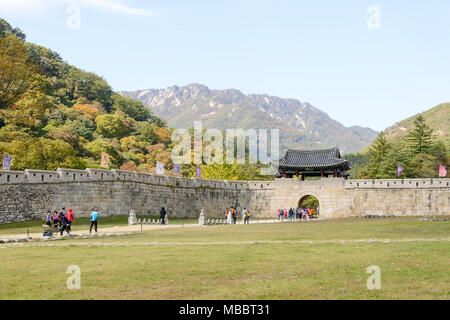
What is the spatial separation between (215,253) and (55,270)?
16.5 ft

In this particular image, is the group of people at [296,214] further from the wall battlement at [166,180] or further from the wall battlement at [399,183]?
the wall battlement at [399,183]

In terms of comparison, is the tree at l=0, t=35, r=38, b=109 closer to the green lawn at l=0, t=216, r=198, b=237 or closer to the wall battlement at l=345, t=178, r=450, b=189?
the green lawn at l=0, t=216, r=198, b=237

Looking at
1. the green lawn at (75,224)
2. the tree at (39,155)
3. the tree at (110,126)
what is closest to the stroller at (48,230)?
the green lawn at (75,224)

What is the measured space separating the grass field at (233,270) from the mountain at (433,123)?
13398 cm

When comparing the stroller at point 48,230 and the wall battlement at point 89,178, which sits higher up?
the wall battlement at point 89,178

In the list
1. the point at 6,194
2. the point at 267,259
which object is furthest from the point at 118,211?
the point at 267,259

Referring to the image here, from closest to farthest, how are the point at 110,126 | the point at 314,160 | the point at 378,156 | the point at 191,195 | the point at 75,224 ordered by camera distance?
the point at 75,224 < the point at 191,195 < the point at 314,160 < the point at 378,156 < the point at 110,126

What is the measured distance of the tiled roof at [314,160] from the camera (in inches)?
2098

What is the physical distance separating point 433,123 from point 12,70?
419 ft

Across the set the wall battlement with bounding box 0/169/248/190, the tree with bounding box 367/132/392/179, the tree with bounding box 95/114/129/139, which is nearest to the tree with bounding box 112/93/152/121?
the tree with bounding box 95/114/129/139

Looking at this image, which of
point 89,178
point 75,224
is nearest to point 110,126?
point 89,178

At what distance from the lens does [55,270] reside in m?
13.1

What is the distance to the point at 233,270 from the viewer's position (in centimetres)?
1268

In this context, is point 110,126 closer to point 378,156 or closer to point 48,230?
point 378,156
